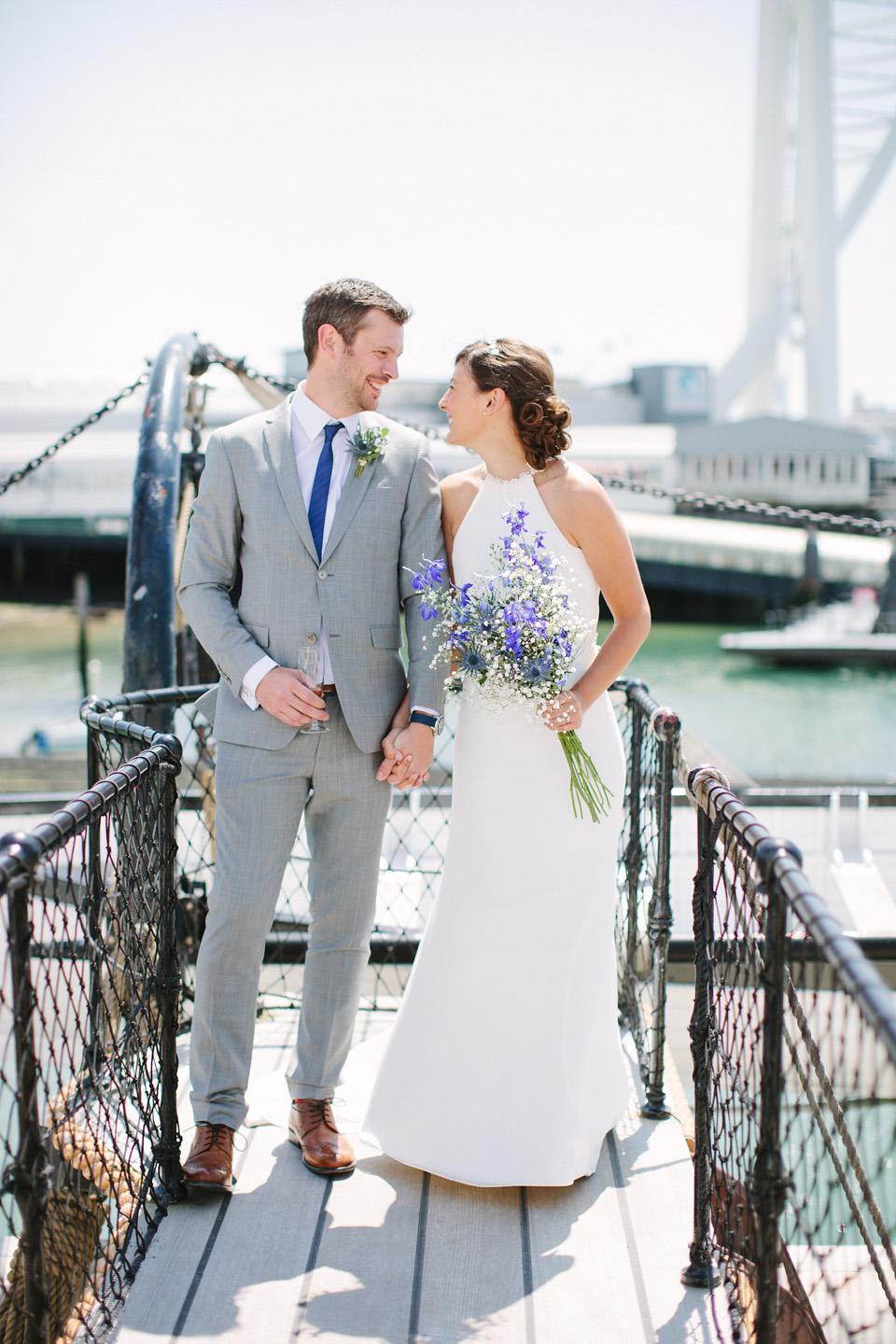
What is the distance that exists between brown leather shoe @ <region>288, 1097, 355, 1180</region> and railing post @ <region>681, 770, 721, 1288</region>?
2.84 ft

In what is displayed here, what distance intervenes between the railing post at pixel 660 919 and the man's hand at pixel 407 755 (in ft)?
2.20

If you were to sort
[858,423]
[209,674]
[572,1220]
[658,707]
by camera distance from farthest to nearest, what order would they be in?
[858,423], [209,674], [658,707], [572,1220]

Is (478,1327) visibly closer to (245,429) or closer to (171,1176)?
(171,1176)

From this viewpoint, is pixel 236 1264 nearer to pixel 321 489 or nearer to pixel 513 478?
pixel 321 489

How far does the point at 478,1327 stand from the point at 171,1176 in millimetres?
815

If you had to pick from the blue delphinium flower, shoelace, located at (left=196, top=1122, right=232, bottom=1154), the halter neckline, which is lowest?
shoelace, located at (left=196, top=1122, right=232, bottom=1154)

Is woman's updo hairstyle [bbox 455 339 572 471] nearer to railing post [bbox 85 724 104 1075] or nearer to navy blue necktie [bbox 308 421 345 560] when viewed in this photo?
navy blue necktie [bbox 308 421 345 560]

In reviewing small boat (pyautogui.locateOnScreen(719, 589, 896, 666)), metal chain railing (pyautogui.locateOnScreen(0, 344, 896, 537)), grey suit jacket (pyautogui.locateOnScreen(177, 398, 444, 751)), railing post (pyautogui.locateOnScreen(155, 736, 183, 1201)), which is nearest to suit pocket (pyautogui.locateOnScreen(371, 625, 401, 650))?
grey suit jacket (pyautogui.locateOnScreen(177, 398, 444, 751))

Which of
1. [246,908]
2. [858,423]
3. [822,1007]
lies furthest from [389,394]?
[246,908]

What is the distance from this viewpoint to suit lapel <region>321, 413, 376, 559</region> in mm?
→ 2666

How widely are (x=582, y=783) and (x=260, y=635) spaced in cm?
88

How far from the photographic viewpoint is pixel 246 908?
105 inches

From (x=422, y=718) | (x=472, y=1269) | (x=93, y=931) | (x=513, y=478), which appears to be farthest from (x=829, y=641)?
(x=93, y=931)

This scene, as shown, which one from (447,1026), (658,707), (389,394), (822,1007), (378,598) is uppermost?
(389,394)
